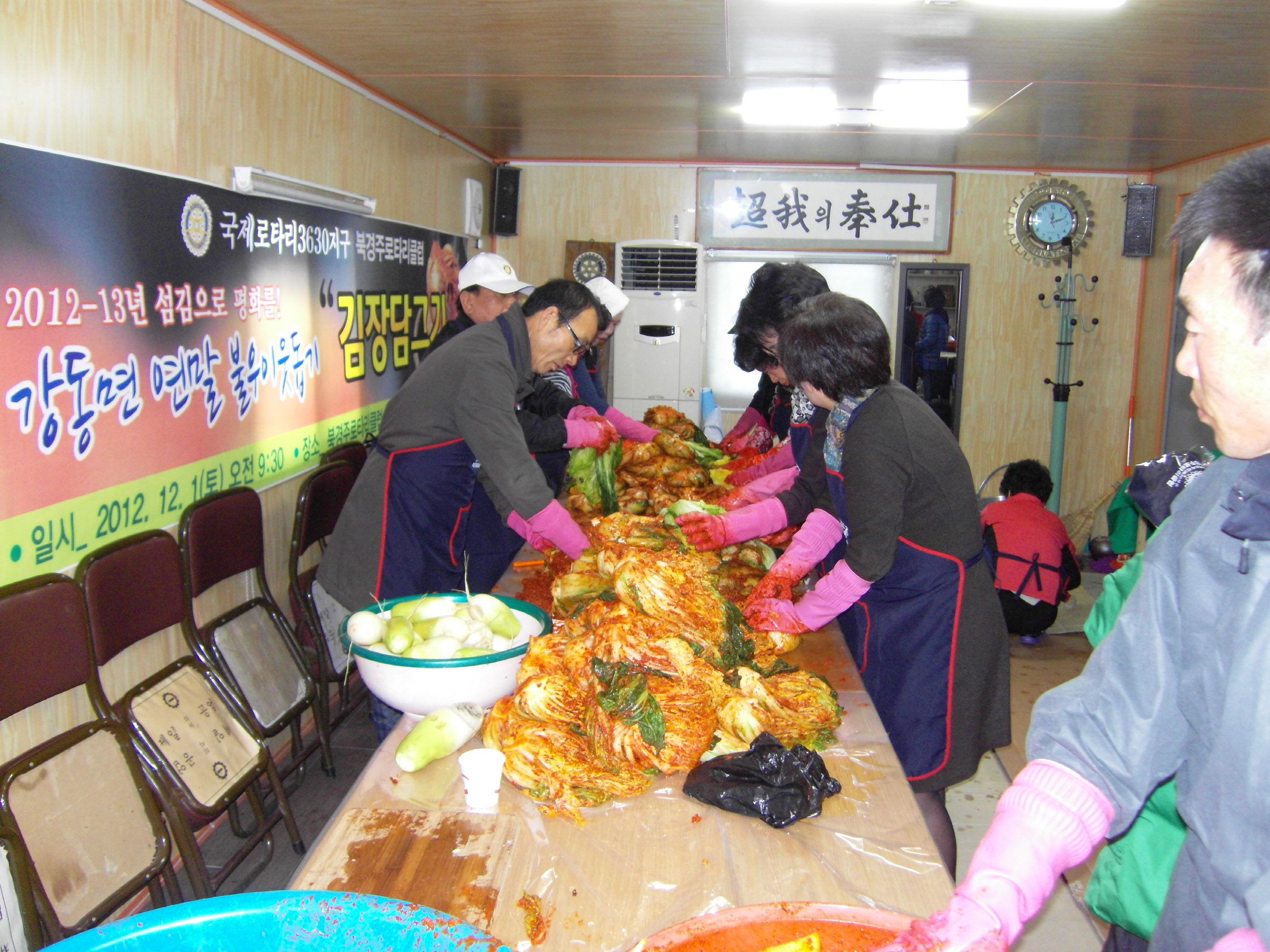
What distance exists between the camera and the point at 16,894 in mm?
2027

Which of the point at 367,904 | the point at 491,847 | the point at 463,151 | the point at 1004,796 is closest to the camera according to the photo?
the point at 367,904

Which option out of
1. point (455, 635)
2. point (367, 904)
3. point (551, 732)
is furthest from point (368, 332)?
point (367, 904)

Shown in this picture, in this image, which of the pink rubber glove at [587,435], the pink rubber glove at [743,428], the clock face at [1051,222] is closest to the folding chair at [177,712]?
the pink rubber glove at [587,435]

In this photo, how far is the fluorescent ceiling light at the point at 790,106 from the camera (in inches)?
180

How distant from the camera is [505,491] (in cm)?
276

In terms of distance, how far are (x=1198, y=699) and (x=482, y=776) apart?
42.6 inches

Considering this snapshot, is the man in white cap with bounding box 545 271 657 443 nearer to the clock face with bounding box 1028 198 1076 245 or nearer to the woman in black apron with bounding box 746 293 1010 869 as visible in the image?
the woman in black apron with bounding box 746 293 1010 869

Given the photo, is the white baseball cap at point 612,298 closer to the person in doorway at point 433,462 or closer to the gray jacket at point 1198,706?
the person in doorway at point 433,462

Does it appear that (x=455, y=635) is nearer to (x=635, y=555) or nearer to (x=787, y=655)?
(x=635, y=555)

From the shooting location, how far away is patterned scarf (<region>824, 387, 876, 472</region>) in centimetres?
241

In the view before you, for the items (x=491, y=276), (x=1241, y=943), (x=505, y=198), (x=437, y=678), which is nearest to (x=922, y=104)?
(x=491, y=276)

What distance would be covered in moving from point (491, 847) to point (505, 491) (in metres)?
1.42

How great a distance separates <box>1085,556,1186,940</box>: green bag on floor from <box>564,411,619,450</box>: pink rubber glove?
236 centimetres

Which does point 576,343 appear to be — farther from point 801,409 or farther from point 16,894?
point 16,894
